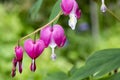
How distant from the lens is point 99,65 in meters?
1.23

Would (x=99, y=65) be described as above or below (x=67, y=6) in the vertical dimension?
Answer: below

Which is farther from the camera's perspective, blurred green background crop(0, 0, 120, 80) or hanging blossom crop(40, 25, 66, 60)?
blurred green background crop(0, 0, 120, 80)

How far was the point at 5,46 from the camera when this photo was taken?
393 cm

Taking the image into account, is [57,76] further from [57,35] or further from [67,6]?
[67,6]

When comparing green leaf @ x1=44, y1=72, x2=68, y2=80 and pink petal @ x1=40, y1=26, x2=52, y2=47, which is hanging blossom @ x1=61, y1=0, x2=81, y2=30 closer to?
pink petal @ x1=40, y1=26, x2=52, y2=47

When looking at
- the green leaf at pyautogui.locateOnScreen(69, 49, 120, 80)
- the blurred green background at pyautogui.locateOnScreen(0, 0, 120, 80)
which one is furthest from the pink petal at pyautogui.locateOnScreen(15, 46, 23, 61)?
the blurred green background at pyautogui.locateOnScreen(0, 0, 120, 80)

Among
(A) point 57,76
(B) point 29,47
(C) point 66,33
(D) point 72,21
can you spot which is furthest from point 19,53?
(C) point 66,33

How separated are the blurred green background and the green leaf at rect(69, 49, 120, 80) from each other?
1.91 metres

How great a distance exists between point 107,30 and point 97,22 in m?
0.18

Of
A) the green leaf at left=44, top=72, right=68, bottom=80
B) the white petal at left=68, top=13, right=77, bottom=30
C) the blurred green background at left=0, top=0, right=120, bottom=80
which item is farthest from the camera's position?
the blurred green background at left=0, top=0, right=120, bottom=80

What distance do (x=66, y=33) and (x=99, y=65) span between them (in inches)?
146

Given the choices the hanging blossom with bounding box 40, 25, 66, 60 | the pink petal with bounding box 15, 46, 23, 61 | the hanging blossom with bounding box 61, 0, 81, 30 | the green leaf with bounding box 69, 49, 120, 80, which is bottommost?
the green leaf with bounding box 69, 49, 120, 80

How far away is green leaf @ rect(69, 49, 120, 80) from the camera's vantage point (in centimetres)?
120

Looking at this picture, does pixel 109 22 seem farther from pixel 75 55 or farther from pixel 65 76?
pixel 65 76
